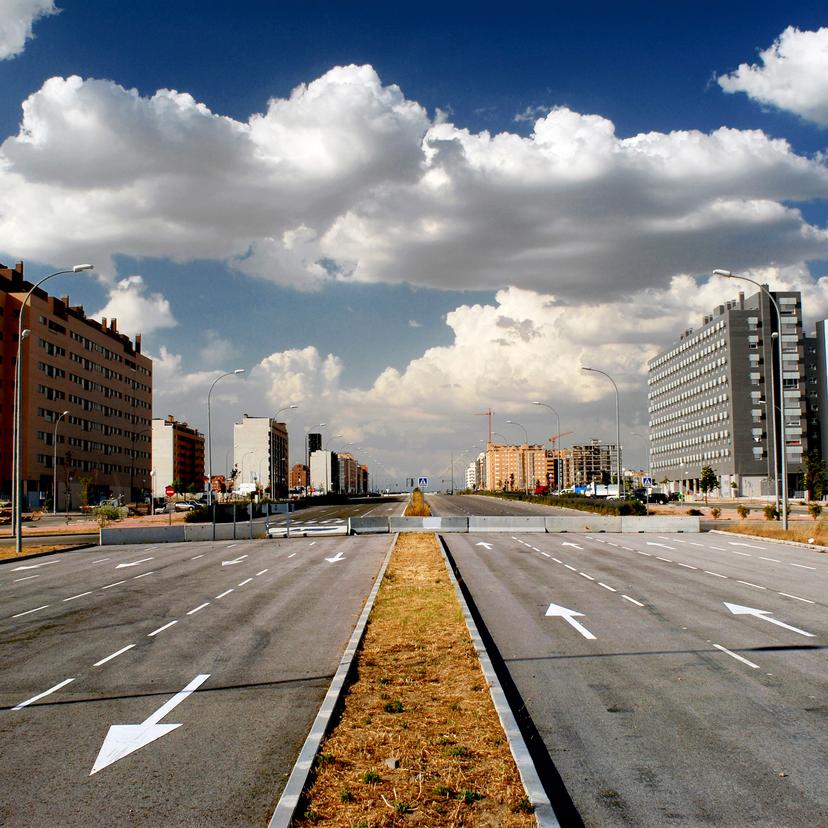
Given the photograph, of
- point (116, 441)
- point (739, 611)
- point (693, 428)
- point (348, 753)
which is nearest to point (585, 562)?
point (739, 611)

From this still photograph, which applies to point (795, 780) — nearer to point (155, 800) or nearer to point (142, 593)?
point (155, 800)

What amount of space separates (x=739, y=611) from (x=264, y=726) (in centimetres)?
1142

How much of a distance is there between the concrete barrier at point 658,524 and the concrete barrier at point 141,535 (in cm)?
2638

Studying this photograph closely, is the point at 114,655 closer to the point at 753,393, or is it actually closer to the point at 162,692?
the point at 162,692

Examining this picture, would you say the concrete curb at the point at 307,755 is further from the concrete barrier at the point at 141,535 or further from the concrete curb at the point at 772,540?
the concrete barrier at the point at 141,535

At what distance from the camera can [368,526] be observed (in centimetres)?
4772

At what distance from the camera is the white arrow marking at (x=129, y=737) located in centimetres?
798

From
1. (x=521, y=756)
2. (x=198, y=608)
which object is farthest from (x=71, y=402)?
(x=521, y=756)

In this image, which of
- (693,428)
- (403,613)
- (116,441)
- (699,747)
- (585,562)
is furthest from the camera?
(693,428)

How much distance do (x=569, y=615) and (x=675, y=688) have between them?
6.08 meters

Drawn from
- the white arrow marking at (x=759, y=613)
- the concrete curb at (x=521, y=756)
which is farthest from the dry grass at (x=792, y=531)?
the concrete curb at (x=521, y=756)

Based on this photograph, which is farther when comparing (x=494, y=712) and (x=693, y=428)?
(x=693, y=428)

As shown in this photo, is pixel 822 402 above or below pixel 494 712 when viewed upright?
above

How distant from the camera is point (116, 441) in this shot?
12688 centimetres
